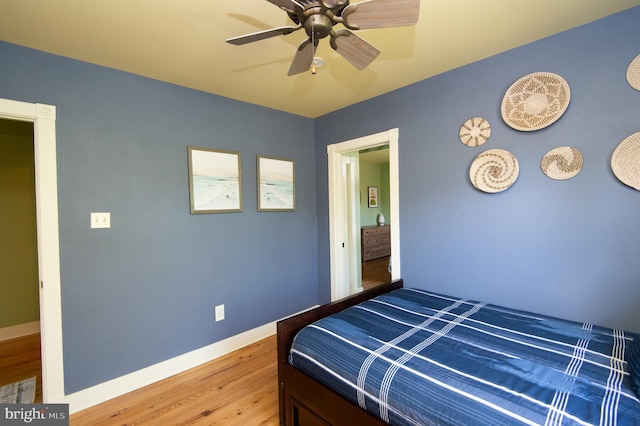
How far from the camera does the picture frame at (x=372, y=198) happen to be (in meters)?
6.70

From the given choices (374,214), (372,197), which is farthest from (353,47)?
(374,214)

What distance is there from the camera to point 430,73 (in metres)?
2.28

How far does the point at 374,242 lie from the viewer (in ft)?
20.1

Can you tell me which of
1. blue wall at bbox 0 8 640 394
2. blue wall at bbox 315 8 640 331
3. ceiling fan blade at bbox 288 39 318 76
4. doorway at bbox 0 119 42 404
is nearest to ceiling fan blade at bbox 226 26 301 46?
ceiling fan blade at bbox 288 39 318 76

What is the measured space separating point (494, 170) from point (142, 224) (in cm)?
278

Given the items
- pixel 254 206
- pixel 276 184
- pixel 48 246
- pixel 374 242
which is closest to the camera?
pixel 48 246

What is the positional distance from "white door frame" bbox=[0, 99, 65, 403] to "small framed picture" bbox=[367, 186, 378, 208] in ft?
18.7

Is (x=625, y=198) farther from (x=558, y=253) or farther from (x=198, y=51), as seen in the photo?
(x=198, y=51)

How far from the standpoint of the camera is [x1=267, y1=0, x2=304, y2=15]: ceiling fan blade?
1050mm

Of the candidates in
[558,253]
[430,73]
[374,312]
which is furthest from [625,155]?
[374,312]

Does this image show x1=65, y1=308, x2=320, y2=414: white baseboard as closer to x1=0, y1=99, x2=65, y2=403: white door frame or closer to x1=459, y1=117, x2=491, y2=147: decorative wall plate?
x1=0, y1=99, x2=65, y2=403: white door frame

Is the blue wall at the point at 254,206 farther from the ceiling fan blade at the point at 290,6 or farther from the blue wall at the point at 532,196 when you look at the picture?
the ceiling fan blade at the point at 290,6

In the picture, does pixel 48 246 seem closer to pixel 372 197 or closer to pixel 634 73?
pixel 634 73

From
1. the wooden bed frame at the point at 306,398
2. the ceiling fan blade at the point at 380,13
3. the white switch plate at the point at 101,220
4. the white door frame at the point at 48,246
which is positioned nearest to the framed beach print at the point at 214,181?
the white switch plate at the point at 101,220
